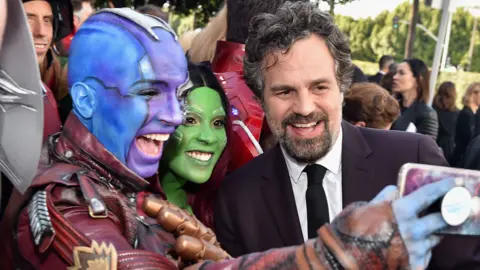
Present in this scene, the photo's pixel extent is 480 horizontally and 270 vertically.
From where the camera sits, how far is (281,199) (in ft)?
8.66

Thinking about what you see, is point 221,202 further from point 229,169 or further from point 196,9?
point 196,9

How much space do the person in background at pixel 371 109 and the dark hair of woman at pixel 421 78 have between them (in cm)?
274

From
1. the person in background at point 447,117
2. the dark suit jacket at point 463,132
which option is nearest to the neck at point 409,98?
the person in background at point 447,117

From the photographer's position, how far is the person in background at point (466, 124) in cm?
828

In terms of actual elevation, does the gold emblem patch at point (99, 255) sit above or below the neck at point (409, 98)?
above

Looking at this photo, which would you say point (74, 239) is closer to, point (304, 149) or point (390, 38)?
point (304, 149)

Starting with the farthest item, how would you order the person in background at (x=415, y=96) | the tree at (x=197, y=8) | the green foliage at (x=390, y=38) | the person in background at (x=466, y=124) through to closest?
the green foliage at (x=390, y=38), the tree at (x=197, y=8), the person in background at (x=466, y=124), the person in background at (x=415, y=96)

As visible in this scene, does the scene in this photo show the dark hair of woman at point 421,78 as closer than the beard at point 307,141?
No

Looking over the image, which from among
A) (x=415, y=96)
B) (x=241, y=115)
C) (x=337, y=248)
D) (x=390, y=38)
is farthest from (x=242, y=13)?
(x=390, y=38)

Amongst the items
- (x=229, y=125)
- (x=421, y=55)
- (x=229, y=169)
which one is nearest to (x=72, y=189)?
(x=229, y=125)

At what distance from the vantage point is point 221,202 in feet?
8.98

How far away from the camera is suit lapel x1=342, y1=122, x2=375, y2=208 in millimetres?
2527

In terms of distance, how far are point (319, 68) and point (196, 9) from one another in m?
13.5

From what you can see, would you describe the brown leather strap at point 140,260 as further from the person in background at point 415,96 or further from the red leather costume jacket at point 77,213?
the person in background at point 415,96
